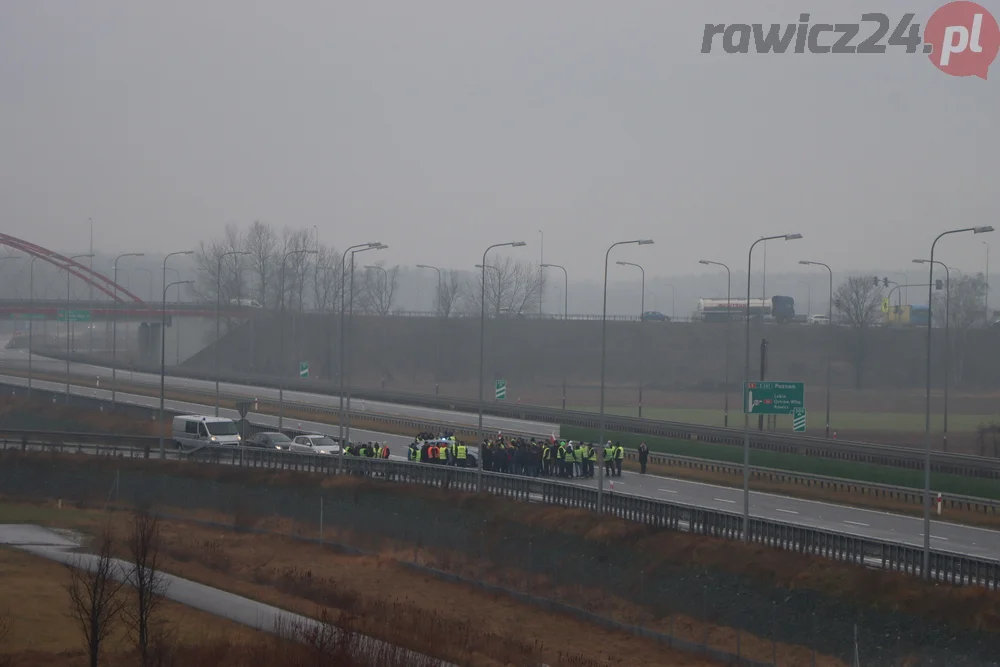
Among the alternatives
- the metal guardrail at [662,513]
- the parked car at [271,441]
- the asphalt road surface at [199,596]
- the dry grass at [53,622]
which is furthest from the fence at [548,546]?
the dry grass at [53,622]

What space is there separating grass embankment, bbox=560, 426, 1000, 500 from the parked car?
13567 mm

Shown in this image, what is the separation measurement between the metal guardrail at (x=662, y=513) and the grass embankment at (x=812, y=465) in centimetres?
1005

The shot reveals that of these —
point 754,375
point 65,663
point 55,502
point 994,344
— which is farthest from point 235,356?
point 65,663

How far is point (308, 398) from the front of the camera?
7725cm

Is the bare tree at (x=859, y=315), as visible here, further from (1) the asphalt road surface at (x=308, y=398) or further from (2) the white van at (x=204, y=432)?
(2) the white van at (x=204, y=432)

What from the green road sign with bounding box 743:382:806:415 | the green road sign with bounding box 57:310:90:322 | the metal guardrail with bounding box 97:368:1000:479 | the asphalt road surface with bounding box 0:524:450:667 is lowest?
the asphalt road surface with bounding box 0:524:450:667

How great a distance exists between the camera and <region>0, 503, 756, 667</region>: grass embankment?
22.5m

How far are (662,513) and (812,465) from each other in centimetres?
1393

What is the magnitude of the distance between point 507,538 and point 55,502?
72.9 feet

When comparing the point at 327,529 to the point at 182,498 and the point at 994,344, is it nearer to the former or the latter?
the point at 182,498

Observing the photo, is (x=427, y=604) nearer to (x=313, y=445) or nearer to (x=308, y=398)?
(x=313, y=445)

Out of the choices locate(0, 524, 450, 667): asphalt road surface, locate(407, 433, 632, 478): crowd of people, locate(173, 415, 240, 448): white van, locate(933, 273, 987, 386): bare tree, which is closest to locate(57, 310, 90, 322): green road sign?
locate(173, 415, 240, 448): white van

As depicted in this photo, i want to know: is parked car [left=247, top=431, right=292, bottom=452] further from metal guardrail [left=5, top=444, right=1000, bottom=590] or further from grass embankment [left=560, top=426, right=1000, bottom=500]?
grass embankment [left=560, top=426, right=1000, bottom=500]

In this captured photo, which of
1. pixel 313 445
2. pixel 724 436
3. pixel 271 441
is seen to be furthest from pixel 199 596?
pixel 724 436
